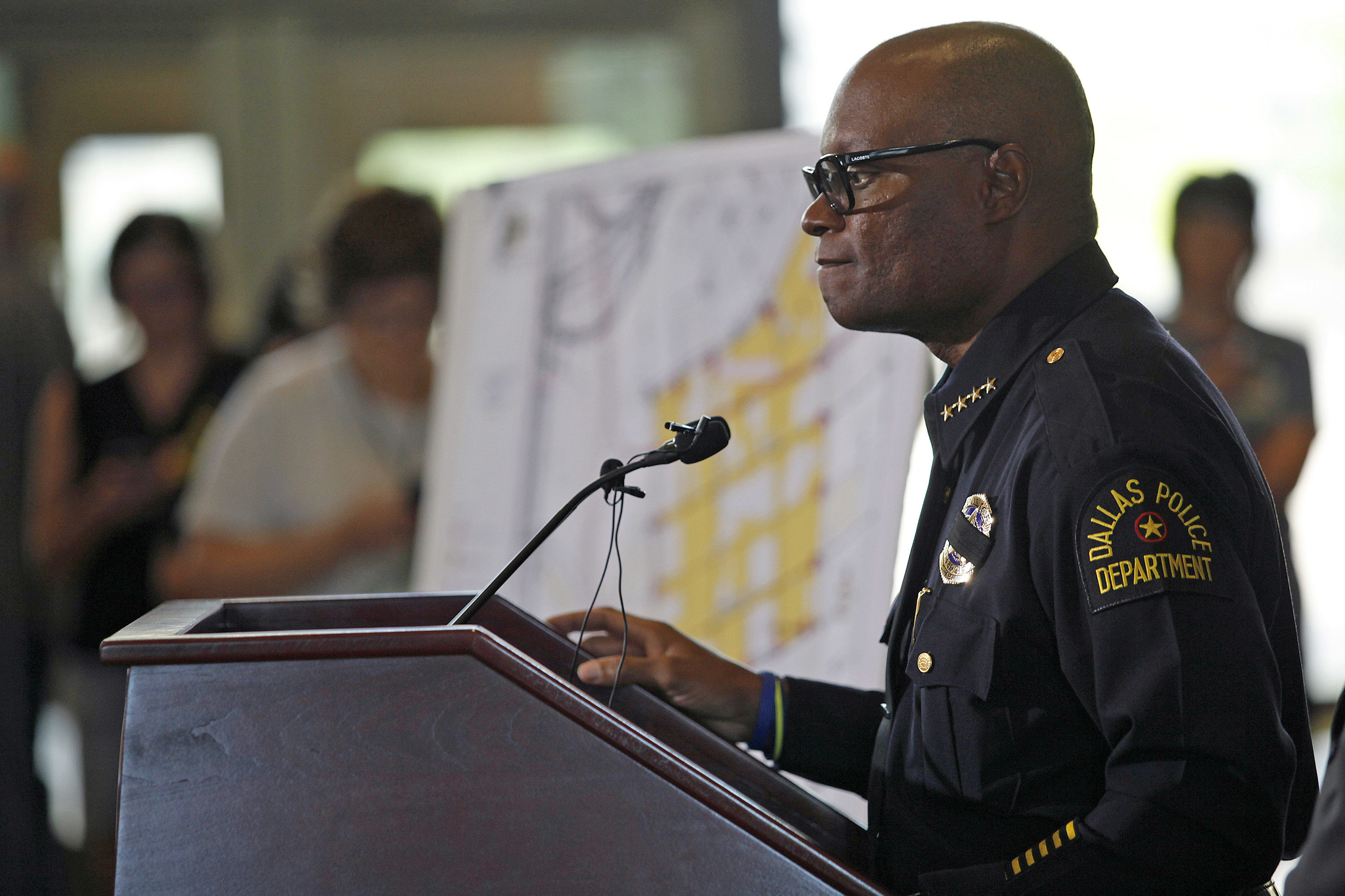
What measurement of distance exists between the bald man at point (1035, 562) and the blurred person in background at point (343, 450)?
1.19 metres

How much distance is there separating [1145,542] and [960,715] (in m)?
0.20

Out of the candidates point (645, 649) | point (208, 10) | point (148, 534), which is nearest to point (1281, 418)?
point (645, 649)

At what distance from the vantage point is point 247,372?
9.66 ft

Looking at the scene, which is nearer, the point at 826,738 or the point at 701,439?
the point at 701,439

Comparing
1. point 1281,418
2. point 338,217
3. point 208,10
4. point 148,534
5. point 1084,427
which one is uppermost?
point 208,10

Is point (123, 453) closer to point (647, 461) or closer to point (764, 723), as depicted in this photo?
point (764, 723)

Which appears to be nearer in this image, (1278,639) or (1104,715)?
(1104,715)

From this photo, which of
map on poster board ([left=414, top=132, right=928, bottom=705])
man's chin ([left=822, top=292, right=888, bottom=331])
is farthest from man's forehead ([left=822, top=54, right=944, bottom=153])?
map on poster board ([left=414, top=132, right=928, bottom=705])

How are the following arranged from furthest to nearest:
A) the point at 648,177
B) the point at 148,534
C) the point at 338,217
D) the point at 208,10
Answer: the point at 208,10 → the point at 148,534 → the point at 338,217 → the point at 648,177

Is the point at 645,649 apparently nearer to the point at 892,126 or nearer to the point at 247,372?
the point at 892,126

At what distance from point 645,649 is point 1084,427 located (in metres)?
0.45

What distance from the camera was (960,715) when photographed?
1013mm

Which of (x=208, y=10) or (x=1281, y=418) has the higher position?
(x=208, y=10)

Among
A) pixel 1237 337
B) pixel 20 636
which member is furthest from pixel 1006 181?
pixel 20 636
